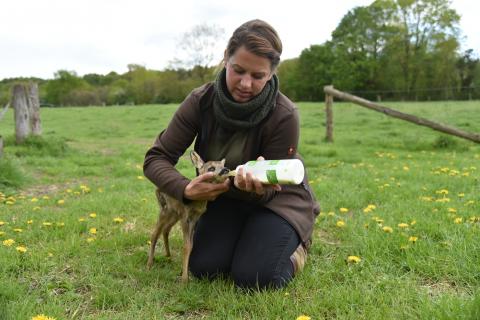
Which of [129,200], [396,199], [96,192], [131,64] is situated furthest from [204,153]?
[131,64]

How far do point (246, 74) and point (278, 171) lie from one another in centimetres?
81

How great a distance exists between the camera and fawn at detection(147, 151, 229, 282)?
3.15 meters

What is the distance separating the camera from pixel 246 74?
321cm

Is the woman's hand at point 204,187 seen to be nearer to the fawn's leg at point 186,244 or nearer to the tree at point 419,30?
the fawn's leg at point 186,244

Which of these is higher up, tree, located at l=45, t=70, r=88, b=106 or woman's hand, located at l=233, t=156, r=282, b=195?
tree, located at l=45, t=70, r=88, b=106

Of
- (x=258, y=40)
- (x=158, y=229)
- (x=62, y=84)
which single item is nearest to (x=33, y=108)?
(x=158, y=229)

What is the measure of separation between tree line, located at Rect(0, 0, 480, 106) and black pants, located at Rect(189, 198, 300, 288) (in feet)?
154

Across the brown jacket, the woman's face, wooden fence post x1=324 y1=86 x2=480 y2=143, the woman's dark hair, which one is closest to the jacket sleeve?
the brown jacket

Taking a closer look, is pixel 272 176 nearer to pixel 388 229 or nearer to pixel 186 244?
pixel 186 244

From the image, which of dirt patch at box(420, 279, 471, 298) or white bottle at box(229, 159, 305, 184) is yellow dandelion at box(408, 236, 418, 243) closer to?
dirt patch at box(420, 279, 471, 298)

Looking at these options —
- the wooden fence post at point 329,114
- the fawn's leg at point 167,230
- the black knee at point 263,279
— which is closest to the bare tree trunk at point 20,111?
the wooden fence post at point 329,114

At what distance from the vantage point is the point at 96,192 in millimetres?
6715

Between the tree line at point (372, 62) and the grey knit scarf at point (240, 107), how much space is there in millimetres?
47312

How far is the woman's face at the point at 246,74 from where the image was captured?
315 centimetres
